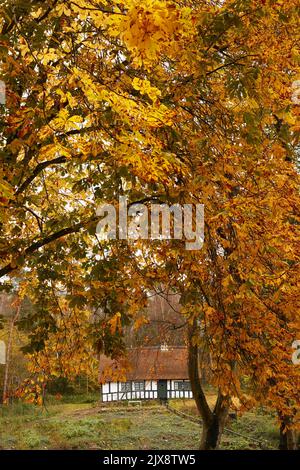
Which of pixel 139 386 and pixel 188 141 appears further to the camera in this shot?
pixel 139 386

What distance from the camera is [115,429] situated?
78.1ft

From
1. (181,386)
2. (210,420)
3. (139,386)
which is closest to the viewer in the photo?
(210,420)

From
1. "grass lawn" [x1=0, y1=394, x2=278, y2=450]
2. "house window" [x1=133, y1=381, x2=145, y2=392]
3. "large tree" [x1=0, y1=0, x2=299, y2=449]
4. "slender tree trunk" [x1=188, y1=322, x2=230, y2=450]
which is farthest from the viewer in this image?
"house window" [x1=133, y1=381, x2=145, y2=392]

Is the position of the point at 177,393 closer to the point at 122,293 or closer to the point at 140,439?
the point at 140,439

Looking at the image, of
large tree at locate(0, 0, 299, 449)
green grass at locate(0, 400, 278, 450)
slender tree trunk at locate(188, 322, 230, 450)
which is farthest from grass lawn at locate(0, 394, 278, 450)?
large tree at locate(0, 0, 299, 449)

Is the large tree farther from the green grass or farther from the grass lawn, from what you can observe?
the green grass

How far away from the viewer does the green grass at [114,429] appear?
20953 mm

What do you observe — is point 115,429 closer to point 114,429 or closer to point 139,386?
point 114,429

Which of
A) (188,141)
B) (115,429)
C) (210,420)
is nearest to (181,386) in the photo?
(115,429)

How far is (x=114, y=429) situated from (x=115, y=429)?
2.1 inches

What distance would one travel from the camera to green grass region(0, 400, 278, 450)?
2095cm

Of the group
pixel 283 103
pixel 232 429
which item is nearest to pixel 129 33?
pixel 283 103

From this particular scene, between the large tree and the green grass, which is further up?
the large tree

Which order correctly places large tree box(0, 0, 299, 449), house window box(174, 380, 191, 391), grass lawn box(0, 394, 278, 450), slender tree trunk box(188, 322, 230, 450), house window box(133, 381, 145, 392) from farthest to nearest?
house window box(133, 381, 145, 392) < house window box(174, 380, 191, 391) < grass lawn box(0, 394, 278, 450) < slender tree trunk box(188, 322, 230, 450) < large tree box(0, 0, 299, 449)
